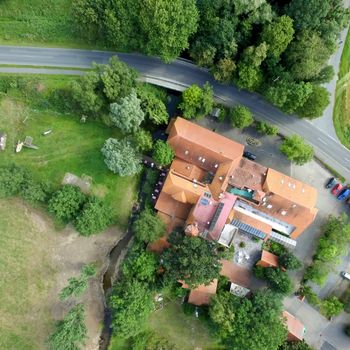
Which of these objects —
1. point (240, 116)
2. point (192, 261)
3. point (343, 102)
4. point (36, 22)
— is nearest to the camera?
point (192, 261)

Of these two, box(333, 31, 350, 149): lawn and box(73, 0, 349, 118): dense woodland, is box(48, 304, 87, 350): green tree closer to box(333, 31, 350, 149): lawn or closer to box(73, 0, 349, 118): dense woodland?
box(73, 0, 349, 118): dense woodland

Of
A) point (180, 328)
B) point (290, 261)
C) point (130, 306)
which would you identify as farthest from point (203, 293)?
point (290, 261)

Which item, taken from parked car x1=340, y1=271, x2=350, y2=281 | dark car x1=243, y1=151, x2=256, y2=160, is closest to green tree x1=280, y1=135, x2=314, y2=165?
dark car x1=243, y1=151, x2=256, y2=160

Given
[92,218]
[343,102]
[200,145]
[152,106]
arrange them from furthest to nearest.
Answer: [343,102] → [152,106] → [200,145] → [92,218]

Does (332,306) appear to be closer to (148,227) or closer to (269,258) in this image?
(269,258)

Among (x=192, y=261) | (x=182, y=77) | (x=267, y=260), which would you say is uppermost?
Result: (x=182, y=77)

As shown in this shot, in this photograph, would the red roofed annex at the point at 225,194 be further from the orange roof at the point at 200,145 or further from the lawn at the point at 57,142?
the lawn at the point at 57,142

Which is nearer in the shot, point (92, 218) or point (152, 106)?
point (92, 218)

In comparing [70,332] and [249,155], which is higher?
[249,155]
